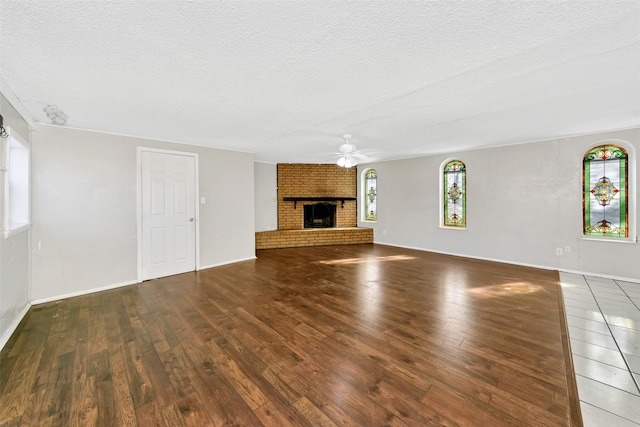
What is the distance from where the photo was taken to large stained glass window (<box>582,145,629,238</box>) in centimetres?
390

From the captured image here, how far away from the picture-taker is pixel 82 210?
3.46 meters

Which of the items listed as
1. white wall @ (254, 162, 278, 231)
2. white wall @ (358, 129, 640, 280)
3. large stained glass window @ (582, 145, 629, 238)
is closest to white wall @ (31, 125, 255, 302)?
white wall @ (254, 162, 278, 231)

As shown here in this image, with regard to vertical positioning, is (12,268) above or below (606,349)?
above

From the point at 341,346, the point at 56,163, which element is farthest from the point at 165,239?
the point at 341,346

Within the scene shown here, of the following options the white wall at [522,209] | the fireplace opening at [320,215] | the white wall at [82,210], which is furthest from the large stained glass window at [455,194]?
the white wall at [82,210]

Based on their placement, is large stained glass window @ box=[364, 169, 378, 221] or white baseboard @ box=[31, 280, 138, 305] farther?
large stained glass window @ box=[364, 169, 378, 221]

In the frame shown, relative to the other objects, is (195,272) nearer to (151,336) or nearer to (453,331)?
(151,336)

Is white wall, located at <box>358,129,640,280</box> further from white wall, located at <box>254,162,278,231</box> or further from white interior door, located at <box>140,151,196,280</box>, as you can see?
white interior door, located at <box>140,151,196,280</box>

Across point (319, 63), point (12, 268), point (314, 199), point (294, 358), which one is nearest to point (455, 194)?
point (314, 199)

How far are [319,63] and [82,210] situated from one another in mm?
3641

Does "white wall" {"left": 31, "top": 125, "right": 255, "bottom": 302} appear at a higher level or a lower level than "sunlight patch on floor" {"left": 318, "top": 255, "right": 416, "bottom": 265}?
higher

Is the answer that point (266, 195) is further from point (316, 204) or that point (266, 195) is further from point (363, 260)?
point (363, 260)

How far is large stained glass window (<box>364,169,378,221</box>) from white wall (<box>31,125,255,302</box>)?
4.86 metres

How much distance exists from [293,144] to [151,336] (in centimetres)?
352
